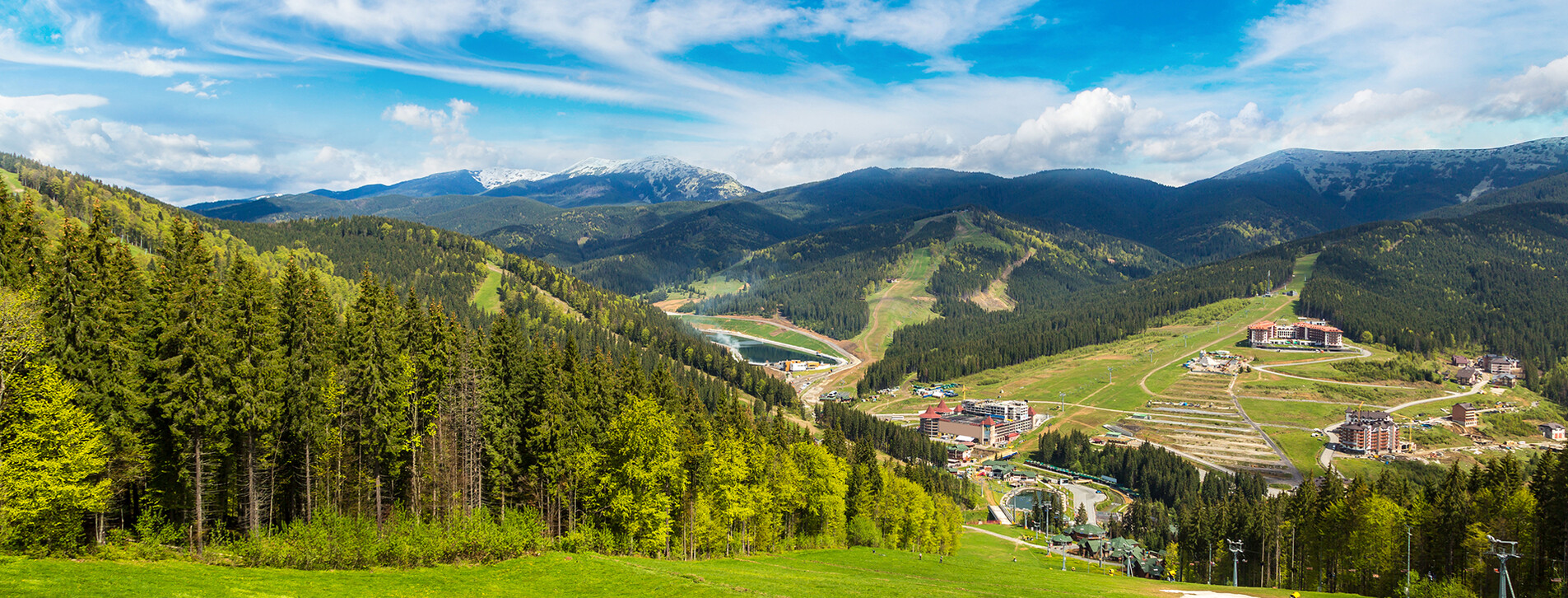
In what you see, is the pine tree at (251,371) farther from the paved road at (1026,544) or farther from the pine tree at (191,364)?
the paved road at (1026,544)

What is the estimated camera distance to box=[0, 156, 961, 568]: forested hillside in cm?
3303

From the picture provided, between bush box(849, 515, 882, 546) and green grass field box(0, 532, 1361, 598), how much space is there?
14.2 metres

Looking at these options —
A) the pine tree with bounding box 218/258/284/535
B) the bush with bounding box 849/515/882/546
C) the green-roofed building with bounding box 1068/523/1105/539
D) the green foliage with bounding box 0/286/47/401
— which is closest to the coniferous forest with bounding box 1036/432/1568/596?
the green-roofed building with bounding box 1068/523/1105/539

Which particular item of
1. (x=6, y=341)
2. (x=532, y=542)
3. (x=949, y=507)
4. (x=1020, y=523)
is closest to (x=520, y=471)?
(x=532, y=542)

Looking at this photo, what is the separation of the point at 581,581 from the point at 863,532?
44.9 metres

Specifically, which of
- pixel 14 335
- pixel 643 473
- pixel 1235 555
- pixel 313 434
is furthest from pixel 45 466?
pixel 1235 555

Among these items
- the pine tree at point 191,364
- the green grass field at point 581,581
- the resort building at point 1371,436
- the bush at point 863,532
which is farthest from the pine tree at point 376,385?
the resort building at point 1371,436

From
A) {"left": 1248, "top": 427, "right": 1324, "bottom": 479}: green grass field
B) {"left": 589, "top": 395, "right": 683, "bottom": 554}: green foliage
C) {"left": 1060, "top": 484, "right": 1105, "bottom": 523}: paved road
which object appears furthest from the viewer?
{"left": 1248, "top": 427, "right": 1324, "bottom": 479}: green grass field

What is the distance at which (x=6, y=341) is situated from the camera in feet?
96.2

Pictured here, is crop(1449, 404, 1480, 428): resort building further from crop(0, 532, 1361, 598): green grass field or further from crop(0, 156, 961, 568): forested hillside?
crop(0, 156, 961, 568): forested hillside

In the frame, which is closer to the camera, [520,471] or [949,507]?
[520,471]

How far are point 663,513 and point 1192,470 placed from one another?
5622 inches

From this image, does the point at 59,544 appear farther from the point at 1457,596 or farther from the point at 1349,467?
the point at 1349,467

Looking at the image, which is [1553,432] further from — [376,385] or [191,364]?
[191,364]
